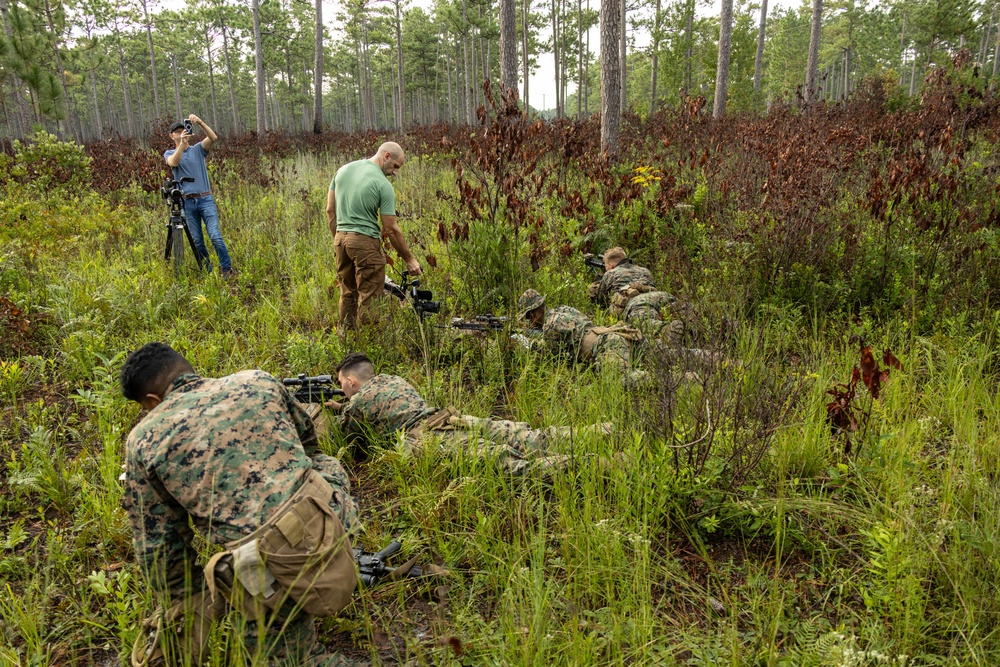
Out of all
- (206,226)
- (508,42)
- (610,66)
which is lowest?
(206,226)

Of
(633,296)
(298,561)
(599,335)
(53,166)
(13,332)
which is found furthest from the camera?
(53,166)

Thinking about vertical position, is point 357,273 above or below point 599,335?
above

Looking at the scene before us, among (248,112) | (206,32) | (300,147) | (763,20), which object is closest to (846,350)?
(300,147)

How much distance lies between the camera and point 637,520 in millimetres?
2260

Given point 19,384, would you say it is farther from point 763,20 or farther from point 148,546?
point 763,20

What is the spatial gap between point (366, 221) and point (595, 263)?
2304 mm

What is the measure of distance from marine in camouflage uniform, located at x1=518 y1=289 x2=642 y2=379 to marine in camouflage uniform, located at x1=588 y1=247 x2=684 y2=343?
18 centimetres

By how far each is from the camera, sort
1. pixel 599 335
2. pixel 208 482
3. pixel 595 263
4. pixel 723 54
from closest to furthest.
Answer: pixel 208 482
pixel 599 335
pixel 595 263
pixel 723 54

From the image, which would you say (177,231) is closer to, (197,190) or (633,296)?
(197,190)

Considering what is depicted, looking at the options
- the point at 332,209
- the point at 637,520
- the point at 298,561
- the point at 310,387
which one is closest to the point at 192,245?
the point at 332,209

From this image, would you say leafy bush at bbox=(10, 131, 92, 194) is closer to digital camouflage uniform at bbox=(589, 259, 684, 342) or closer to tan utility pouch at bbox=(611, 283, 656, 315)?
digital camouflage uniform at bbox=(589, 259, 684, 342)

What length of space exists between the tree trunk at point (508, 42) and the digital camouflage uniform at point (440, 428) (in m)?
6.26

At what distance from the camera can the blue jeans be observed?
6.27 meters

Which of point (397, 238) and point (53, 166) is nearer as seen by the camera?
point (397, 238)
